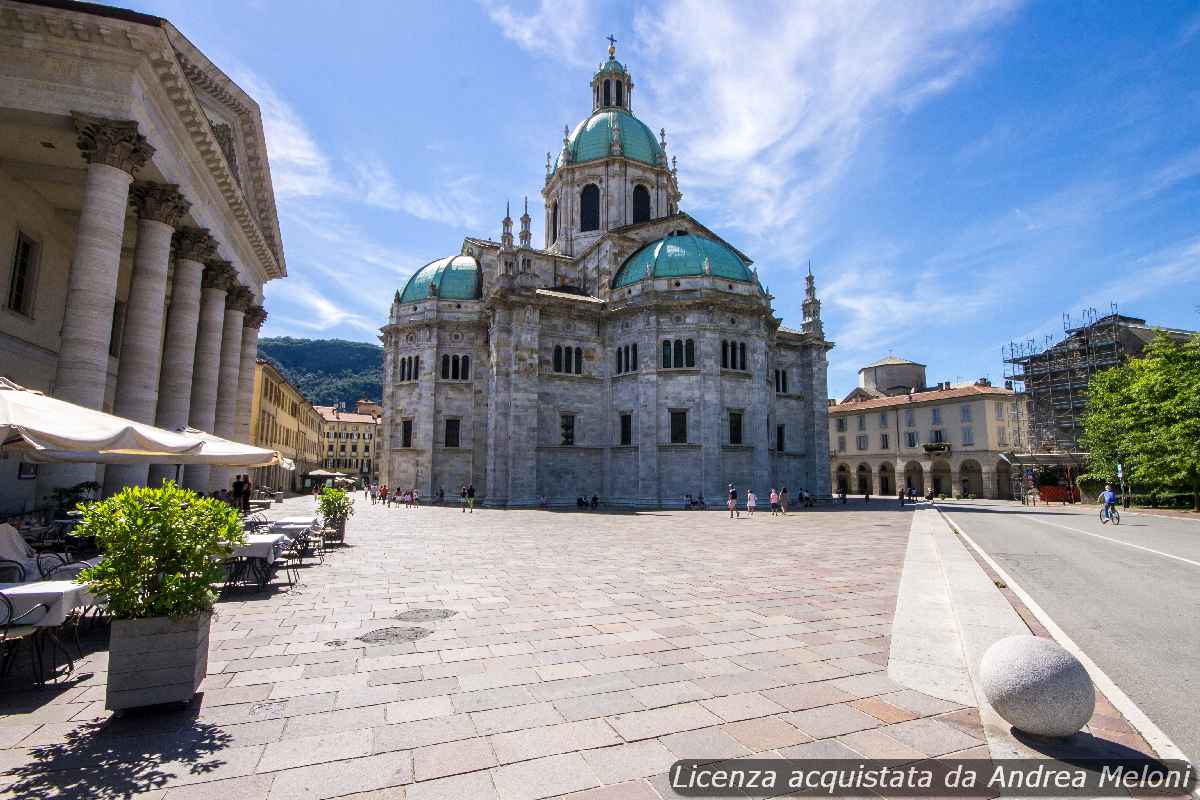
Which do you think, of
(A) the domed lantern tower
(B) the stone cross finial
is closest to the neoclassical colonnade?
(B) the stone cross finial

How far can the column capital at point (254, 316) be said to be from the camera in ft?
88.9

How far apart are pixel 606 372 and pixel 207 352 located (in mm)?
22881

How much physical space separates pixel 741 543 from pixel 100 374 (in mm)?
16587

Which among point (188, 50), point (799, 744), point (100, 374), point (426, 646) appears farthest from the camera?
point (188, 50)

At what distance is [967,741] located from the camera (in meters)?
4.32

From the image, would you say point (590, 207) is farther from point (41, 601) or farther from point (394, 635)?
point (41, 601)

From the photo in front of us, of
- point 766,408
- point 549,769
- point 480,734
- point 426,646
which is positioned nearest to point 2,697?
point 426,646

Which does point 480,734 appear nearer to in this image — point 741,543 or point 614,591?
point 614,591

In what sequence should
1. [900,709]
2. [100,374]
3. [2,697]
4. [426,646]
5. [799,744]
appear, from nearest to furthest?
[799,744] → [900,709] → [2,697] → [426,646] → [100,374]

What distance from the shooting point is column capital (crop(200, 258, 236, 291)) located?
21159 millimetres

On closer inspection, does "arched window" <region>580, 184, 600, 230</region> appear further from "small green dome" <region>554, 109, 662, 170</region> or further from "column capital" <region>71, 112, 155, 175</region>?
"column capital" <region>71, 112, 155, 175</region>

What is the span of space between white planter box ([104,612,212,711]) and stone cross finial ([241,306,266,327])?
25651 millimetres

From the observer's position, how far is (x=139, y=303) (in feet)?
50.9

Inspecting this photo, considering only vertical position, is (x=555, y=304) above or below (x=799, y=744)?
above
